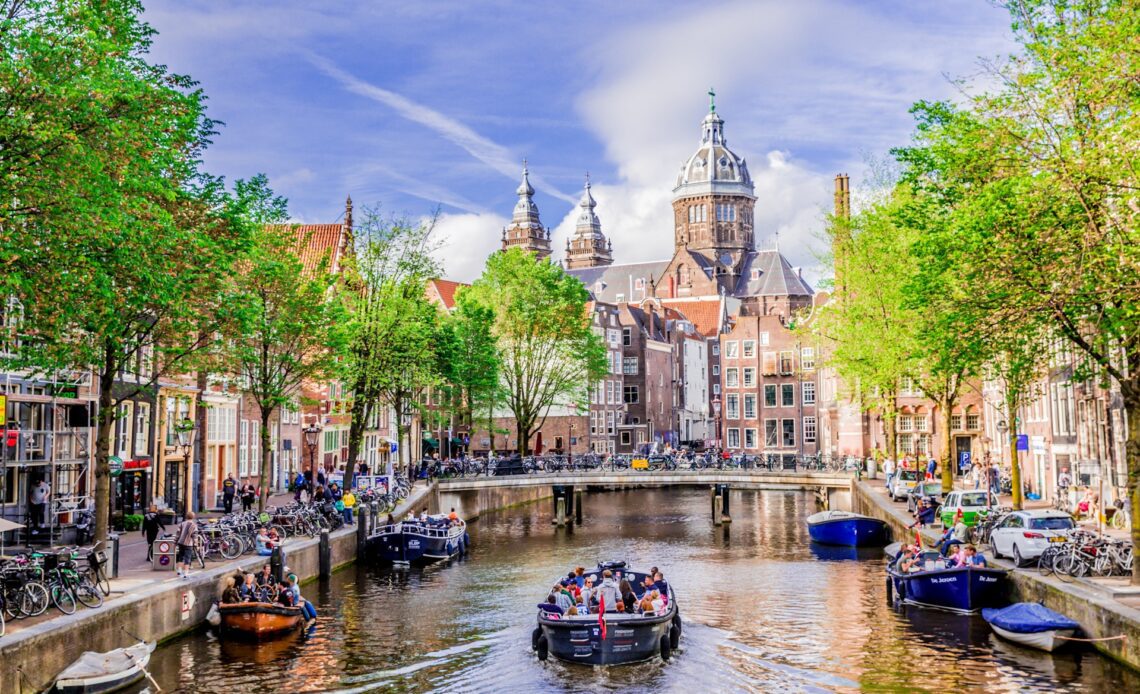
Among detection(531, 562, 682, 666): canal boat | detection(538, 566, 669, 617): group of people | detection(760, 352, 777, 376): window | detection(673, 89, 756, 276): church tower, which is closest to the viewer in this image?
detection(531, 562, 682, 666): canal boat

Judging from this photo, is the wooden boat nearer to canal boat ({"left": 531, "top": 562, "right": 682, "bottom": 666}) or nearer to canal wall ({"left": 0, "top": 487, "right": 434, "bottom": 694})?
canal wall ({"left": 0, "top": 487, "right": 434, "bottom": 694})

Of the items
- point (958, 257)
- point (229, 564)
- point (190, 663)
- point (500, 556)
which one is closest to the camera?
point (190, 663)

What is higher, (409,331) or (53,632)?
(409,331)

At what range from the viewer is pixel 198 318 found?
27938 millimetres

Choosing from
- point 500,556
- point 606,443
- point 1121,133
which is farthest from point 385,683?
point 606,443

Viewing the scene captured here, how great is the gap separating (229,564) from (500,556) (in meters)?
16.3

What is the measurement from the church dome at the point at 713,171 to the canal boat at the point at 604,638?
15468cm

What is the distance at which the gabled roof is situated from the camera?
509 ft

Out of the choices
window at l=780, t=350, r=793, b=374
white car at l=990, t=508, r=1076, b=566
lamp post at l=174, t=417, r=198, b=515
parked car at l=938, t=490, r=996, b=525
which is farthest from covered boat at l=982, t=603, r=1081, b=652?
window at l=780, t=350, r=793, b=374

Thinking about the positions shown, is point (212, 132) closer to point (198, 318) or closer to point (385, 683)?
point (198, 318)

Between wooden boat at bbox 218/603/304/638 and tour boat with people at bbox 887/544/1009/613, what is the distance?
16.9 m

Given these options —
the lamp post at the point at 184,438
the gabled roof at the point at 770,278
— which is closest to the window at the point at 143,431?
the lamp post at the point at 184,438

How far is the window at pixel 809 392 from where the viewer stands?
108 m

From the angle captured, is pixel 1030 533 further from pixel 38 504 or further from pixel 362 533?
pixel 38 504
